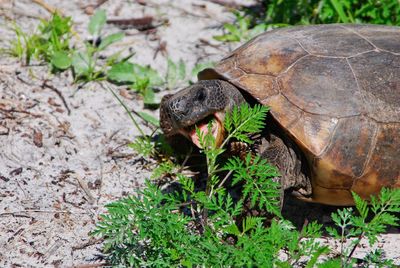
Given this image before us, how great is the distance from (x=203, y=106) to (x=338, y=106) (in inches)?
33.1

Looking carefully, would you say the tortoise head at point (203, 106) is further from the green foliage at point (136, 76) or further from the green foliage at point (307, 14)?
the green foliage at point (307, 14)

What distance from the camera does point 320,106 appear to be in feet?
13.5

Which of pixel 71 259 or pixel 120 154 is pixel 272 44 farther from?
pixel 71 259

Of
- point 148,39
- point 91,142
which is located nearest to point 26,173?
point 91,142

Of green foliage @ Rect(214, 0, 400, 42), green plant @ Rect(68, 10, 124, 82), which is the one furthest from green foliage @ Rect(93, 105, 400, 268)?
green foliage @ Rect(214, 0, 400, 42)

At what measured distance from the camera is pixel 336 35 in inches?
179

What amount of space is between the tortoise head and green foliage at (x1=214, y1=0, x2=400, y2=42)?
1.89 metres

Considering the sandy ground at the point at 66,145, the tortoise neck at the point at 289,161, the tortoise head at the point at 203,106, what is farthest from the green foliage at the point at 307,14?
the tortoise neck at the point at 289,161

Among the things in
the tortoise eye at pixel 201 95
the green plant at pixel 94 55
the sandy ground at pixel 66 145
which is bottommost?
the sandy ground at pixel 66 145

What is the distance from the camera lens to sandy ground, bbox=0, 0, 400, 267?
4195mm

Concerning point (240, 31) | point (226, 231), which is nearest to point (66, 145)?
point (226, 231)

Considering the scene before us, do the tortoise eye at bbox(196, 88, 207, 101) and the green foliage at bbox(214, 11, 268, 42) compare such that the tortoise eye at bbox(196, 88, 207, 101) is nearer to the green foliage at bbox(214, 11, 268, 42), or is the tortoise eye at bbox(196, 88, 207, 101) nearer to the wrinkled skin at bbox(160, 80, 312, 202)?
the wrinkled skin at bbox(160, 80, 312, 202)

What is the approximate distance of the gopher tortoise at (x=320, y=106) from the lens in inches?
161

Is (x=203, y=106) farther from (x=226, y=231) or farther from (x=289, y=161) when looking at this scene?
(x=226, y=231)
